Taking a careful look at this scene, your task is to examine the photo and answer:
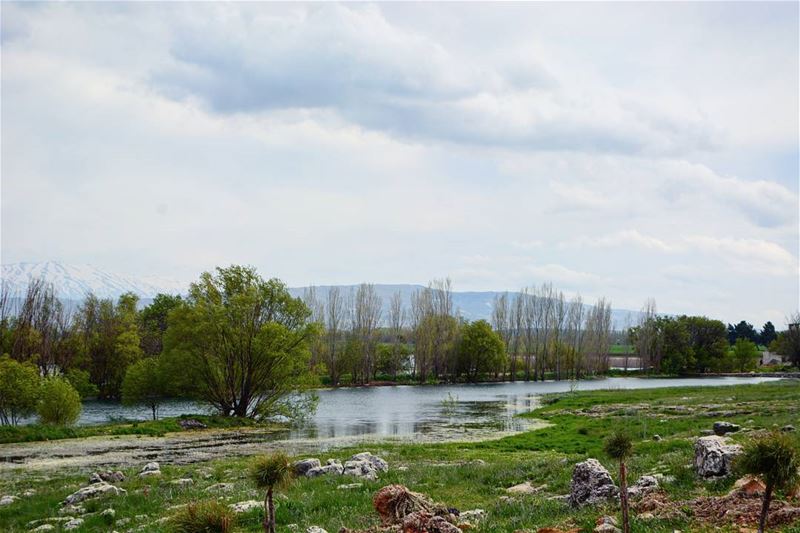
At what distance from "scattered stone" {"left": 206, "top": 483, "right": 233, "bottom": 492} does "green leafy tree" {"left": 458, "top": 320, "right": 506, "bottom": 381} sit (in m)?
113

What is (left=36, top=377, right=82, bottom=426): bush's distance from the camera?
49438 mm

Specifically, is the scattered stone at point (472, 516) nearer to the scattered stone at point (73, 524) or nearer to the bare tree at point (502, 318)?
the scattered stone at point (73, 524)

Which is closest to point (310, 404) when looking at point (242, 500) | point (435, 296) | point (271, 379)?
point (271, 379)

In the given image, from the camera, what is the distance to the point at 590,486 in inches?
530

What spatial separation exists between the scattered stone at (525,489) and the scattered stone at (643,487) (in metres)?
3.19

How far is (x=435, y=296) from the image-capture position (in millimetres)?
151875

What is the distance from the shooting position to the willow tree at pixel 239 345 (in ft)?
191

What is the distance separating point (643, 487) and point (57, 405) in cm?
4835

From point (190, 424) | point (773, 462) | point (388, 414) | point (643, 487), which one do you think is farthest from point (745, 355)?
point (773, 462)

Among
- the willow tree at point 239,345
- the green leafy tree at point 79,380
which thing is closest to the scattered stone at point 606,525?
the willow tree at point 239,345

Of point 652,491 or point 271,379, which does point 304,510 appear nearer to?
point 652,491

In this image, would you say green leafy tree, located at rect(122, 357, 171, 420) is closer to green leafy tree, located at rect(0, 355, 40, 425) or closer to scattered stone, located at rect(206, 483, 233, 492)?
green leafy tree, located at rect(0, 355, 40, 425)

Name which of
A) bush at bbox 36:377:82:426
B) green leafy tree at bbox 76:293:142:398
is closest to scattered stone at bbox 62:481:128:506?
bush at bbox 36:377:82:426

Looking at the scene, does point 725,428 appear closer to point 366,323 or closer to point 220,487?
point 220,487
